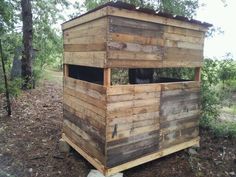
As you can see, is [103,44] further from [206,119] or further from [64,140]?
[206,119]

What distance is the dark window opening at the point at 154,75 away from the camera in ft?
14.6

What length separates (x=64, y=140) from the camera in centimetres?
425

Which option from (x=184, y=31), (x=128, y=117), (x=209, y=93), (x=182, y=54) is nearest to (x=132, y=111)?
(x=128, y=117)

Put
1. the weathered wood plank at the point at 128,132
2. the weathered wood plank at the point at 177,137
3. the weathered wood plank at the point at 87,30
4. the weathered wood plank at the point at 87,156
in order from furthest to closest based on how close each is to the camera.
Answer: the weathered wood plank at the point at 177,137, the weathered wood plank at the point at 87,156, the weathered wood plank at the point at 128,132, the weathered wood plank at the point at 87,30

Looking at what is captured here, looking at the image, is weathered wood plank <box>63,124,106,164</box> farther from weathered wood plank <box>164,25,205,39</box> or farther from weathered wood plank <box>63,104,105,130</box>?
weathered wood plank <box>164,25,205,39</box>

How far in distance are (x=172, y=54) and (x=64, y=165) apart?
2483mm

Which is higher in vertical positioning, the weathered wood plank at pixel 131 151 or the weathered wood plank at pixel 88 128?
the weathered wood plank at pixel 88 128

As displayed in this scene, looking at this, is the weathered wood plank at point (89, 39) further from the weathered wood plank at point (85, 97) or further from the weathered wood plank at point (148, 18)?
the weathered wood plank at point (85, 97)

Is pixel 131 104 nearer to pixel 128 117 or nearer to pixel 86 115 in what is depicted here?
pixel 128 117

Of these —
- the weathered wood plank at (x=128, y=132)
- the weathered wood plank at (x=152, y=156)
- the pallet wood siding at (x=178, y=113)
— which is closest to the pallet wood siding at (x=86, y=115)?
the weathered wood plank at (x=128, y=132)

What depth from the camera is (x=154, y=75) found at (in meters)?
5.40

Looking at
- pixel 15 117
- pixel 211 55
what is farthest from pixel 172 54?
pixel 15 117

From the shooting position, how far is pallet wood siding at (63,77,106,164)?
3133mm

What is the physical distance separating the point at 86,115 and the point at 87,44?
104cm
